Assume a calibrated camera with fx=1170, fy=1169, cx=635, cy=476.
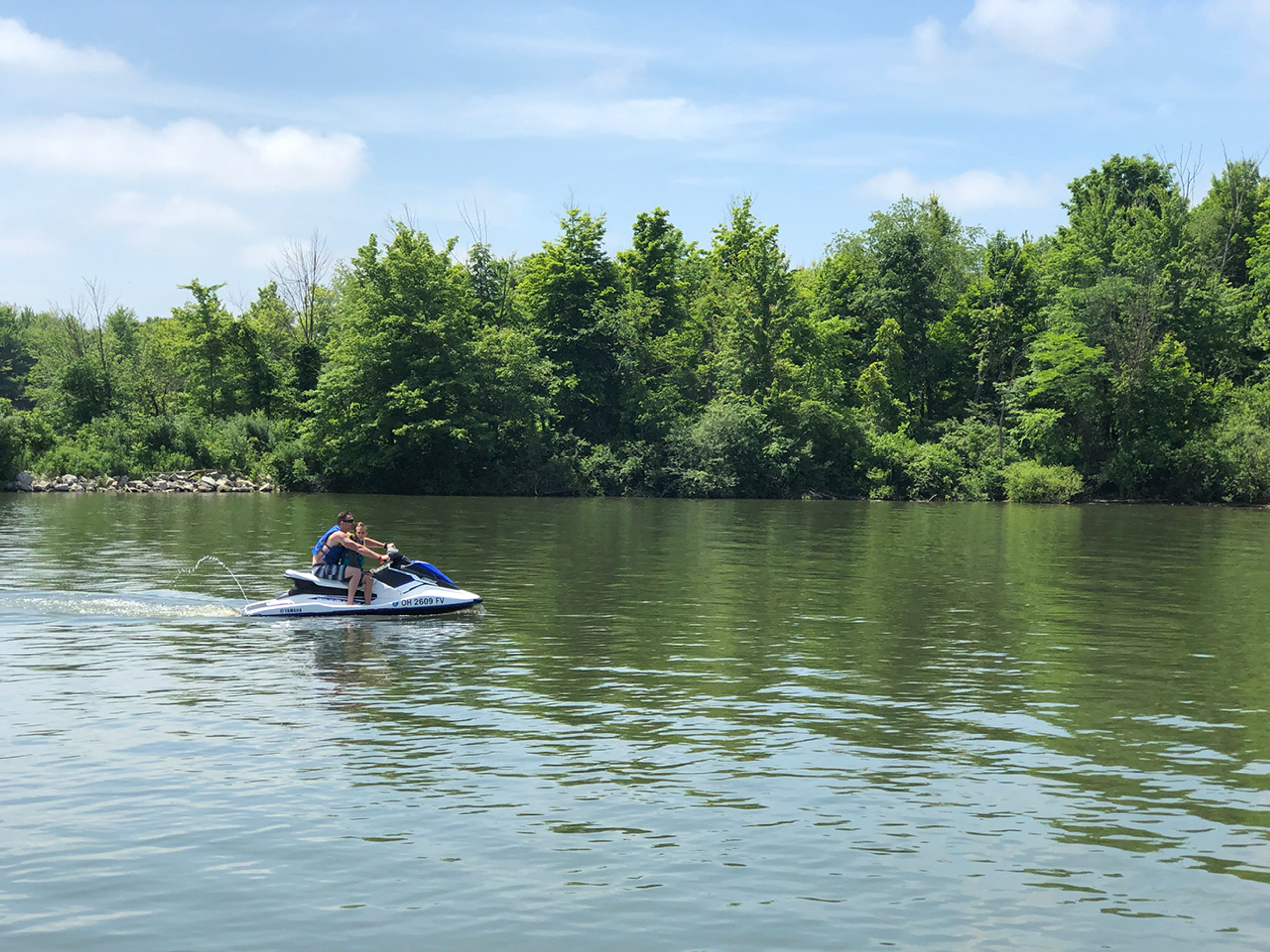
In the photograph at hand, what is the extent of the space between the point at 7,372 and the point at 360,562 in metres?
152

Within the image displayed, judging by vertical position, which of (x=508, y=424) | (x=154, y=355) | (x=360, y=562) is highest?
(x=154, y=355)

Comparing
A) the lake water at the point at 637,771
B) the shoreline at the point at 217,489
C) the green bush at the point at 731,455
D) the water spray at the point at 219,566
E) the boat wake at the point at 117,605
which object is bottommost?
the lake water at the point at 637,771

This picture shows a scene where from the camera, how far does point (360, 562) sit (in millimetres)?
24750

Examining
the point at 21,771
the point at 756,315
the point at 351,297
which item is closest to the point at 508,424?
the point at 351,297

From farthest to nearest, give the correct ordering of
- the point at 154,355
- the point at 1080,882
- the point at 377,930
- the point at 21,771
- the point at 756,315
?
the point at 154,355 → the point at 756,315 → the point at 21,771 → the point at 1080,882 → the point at 377,930

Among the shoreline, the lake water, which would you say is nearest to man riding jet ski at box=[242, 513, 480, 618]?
the lake water

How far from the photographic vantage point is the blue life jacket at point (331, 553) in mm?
24516

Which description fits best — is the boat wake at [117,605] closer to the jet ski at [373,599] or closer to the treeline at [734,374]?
the jet ski at [373,599]

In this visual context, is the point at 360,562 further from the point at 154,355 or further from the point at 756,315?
the point at 154,355

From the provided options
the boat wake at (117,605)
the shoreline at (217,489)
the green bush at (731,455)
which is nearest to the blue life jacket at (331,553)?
the boat wake at (117,605)

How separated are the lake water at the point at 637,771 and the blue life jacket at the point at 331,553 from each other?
1.43 metres

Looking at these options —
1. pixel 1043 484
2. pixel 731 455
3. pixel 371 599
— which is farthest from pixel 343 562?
pixel 1043 484

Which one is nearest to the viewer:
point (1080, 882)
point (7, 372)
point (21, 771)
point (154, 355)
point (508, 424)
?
point (1080, 882)

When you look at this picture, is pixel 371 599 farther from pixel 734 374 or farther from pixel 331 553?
pixel 734 374
